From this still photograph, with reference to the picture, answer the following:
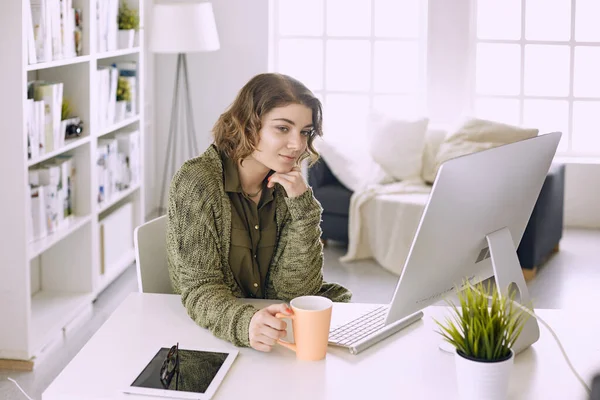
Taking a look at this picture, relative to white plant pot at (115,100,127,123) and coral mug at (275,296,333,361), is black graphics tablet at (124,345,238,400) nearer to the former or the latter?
coral mug at (275,296,333,361)

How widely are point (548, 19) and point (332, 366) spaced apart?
15.6 feet

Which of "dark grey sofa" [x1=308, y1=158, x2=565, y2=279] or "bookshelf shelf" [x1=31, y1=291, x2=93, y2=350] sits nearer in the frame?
"bookshelf shelf" [x1=31, y1=291, x2=93, y2=350]

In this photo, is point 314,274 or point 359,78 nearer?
point 314,274

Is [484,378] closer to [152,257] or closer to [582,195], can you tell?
[152,257]

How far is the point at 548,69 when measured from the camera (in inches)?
236

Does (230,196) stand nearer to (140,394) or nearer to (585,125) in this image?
(140,394)

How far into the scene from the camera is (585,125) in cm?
604

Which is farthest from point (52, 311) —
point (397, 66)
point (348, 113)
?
point (397, 66)

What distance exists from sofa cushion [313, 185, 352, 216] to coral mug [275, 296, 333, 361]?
11.5 feet

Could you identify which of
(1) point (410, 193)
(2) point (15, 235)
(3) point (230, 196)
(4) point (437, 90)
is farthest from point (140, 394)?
(4) point (437, 90)

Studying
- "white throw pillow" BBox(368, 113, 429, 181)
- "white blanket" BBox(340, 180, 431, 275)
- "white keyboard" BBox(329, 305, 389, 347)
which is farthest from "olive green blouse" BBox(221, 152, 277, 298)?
"white throw pillow" BBox(368, 113, 429, 181)

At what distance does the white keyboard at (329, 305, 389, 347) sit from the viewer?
71.7 inches

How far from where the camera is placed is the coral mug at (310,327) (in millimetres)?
1687

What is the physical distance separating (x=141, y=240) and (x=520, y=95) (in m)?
4.36
